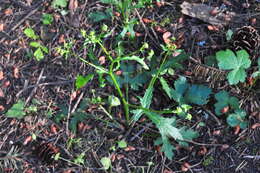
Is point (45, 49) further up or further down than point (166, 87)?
further up

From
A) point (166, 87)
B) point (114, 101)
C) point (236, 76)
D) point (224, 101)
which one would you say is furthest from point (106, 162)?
point (236, 76)

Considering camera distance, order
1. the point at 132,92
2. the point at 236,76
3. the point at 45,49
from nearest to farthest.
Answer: the point at 236,76 → the point at 132,92 → the point at 45,49

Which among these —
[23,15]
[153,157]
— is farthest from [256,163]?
[23,15]

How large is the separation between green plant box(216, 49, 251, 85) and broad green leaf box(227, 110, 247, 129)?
20 centimetres

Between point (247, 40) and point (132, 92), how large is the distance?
32.5 inches

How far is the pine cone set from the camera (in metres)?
2.33

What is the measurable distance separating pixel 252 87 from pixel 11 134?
1670 millimetres

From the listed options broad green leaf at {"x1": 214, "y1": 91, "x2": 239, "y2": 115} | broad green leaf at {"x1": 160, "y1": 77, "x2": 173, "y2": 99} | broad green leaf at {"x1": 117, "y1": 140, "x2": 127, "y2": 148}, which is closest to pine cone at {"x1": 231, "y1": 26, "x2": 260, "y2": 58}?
broad green leaf at {"x1": 214, "y1": 91, "x2": 239, "y2": 115}

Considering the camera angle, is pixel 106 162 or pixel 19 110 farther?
pixel 19 110

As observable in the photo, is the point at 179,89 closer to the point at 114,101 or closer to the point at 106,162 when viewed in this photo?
the point at 114,101

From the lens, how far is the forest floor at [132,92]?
7.55 ft

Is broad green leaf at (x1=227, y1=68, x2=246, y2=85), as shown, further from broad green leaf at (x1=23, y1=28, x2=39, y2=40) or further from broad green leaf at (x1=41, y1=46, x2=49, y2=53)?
broad green leaf at (x1=23, y1=28, x2=39, y2=40)

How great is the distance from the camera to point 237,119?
230cm

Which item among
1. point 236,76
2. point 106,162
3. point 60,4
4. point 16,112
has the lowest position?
point 106,162
